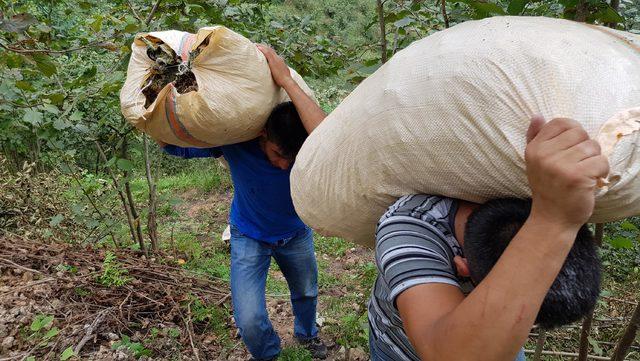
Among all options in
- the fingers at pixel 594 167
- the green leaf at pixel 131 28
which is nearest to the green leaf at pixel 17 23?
the green leaf at pixel 131 28

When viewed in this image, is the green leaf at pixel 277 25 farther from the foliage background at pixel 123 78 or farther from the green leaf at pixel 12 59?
the green leaf at pixel 12 59

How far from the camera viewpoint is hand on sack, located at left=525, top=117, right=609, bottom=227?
78 cm

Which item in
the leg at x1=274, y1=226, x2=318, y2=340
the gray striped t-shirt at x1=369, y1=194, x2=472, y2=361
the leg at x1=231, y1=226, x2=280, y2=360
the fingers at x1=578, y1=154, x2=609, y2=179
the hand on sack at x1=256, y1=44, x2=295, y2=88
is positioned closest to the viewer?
the fingers at x1=578, y1=154, x2=609, y2=179

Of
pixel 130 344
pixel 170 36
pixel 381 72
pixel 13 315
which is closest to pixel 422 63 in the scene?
pixel 381 72

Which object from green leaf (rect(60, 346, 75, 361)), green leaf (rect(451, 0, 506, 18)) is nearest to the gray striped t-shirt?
green leaf (rect(451, 0, 506, 18))

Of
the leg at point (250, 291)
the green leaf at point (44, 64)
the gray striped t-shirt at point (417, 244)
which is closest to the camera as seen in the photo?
the gray striped t-shirt at point (417, 244)

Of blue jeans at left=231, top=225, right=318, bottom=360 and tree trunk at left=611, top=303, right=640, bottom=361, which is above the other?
tree trunk at left=611, top=303, right=640, bottom=361

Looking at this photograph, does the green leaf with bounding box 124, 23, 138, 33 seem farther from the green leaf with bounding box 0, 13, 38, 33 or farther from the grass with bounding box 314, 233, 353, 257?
the grass with bounding box 314, 233, 353, 257

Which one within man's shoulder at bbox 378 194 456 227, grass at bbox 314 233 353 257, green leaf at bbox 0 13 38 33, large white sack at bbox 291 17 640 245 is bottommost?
grass at bbox 314 233 353 257

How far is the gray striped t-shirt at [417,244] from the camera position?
1017 millimetres

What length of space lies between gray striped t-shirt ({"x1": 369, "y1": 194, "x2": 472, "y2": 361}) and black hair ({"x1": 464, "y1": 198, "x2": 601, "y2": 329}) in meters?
0.07

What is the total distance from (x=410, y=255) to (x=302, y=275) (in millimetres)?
1912

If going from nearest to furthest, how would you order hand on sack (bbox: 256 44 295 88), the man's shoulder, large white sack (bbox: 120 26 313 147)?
the man's shoulder < large white sack (bbox: 120 26 313 147) < hand on sack (bbox: 256 44 295 88)

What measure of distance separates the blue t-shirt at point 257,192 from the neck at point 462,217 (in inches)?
53.3
